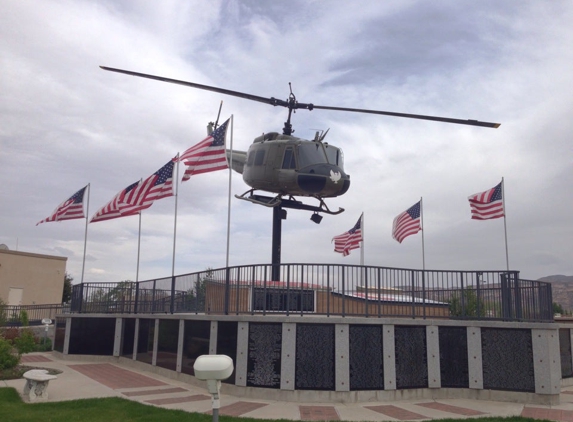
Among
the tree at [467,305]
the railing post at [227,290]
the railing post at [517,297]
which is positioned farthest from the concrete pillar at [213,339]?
the railing post at [517,297]

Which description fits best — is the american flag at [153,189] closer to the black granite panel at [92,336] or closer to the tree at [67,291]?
the black granite panel at [92,336]

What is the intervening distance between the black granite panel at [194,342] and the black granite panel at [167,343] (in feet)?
2.42

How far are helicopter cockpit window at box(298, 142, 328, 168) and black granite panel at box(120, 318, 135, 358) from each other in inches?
343

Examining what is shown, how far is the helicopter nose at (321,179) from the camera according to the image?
19.4 m

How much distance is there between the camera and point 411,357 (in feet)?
42.5

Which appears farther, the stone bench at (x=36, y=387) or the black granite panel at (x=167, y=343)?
the black granite panel at (x=167, y=343)

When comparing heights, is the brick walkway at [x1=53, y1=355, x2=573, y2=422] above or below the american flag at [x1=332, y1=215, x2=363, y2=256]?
below

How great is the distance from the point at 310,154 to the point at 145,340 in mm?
8634

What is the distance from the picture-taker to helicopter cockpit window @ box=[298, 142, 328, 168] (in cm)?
1947

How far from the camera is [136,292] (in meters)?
21.2

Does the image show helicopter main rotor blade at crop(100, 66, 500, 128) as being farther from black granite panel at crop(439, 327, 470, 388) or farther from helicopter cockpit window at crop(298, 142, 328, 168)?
black granite panel at crop(439, 327, 470, 388)

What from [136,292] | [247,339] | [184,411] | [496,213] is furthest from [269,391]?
[496,213]

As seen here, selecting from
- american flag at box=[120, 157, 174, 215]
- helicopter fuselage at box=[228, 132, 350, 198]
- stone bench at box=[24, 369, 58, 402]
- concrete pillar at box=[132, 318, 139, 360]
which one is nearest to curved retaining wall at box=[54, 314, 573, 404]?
stone bench at box=[24, 369, 58, 402]

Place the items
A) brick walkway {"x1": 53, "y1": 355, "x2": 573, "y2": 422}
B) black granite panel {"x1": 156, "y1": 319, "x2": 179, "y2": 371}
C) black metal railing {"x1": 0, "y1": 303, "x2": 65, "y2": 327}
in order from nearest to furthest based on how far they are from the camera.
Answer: brick walkway {"x1": 53, "y1": 355, "x2": 573, "y2": 422}
black granite panel {"x1": 156, "y1": 319, "x2": 179, "y2": 371}
black metal railing {"x1": 0, "y1": 303, "x2": 65, "y2": 327}
